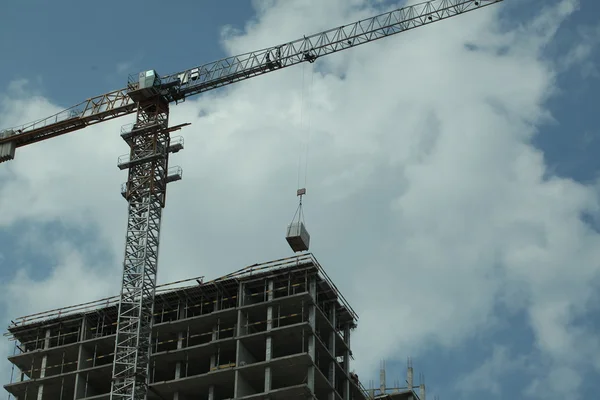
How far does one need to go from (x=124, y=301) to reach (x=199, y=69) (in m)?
→ 26.4

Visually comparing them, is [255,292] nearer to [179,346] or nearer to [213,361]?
[213,361]

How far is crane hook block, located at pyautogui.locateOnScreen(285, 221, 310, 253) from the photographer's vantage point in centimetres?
12112

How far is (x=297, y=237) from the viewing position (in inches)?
4766

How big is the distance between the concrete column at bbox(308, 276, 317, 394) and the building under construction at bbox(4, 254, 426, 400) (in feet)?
0.32

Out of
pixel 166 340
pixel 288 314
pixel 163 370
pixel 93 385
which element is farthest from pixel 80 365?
pixel 288 314

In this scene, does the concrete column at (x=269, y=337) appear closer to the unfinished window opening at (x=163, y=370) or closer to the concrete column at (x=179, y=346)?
the concrete column at (x=179, y=346)

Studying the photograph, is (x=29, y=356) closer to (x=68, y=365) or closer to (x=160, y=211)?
(x=68, y=365)

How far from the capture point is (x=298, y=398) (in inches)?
4473

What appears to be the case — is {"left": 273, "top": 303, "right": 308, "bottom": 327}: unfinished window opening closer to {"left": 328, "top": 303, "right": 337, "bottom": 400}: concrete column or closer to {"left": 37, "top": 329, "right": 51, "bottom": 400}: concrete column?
{"left": 328, "top": 303, "right": 337, "bottom": 400}: concrete column

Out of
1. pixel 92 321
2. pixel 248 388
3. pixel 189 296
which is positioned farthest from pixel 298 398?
pixel 92 321

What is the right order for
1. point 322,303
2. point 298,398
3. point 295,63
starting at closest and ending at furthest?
point 298,398 < point 322,303 < point 295,63

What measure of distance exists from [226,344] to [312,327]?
7.57 meters

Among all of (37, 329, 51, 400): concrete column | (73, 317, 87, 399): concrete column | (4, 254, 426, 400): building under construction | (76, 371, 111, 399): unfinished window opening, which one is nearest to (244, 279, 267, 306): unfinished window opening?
(4, 254, 426, 400): building under construction

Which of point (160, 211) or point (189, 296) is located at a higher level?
point (160, 211)
